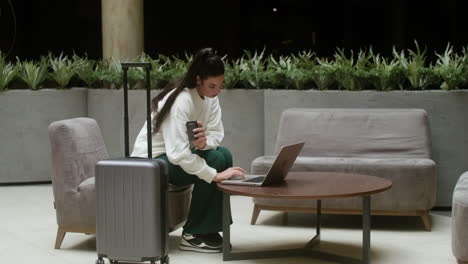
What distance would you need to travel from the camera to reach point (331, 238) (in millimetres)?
5457

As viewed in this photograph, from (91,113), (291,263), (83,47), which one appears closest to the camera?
(291,263)

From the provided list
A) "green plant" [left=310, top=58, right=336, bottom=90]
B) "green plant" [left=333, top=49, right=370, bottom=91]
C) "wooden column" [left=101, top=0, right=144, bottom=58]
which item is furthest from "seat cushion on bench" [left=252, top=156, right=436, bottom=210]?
"wooden column" [left=101, top=0, right=144, bottom=58]

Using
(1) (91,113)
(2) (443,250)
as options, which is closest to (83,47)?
(1) (91,113)

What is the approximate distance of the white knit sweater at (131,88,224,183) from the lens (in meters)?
4.73

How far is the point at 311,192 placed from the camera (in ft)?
14.3

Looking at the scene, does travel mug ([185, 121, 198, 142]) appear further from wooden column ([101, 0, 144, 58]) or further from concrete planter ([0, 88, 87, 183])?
wooden column ([101, 0, 144, 58])

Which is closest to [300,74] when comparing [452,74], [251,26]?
[452,74]

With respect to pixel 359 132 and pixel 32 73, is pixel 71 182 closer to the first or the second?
pixel 359 132

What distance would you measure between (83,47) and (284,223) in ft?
40.2

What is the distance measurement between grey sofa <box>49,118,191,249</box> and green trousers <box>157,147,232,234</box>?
9cm

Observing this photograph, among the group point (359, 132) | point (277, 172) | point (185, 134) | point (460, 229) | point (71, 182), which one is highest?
point (185, 134)

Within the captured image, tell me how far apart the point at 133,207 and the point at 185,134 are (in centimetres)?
64

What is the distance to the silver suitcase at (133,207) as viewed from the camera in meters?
4.28

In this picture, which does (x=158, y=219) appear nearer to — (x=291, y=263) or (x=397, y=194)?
(x=291, y=263)
